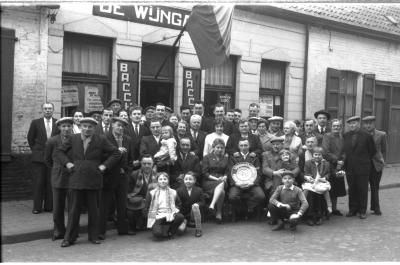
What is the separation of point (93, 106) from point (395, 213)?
6.35 m

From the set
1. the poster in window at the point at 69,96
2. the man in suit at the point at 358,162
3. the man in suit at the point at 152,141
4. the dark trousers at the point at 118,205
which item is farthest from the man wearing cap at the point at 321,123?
the poster in window at the point at 69,96

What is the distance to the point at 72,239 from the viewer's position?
6.39m

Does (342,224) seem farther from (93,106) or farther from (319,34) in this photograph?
(319,34)

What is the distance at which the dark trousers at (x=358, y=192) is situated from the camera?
8891mm

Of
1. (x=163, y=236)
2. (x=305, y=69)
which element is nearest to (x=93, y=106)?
(x=163, y=236)

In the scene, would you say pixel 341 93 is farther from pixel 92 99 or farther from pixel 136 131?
pixel 136 131

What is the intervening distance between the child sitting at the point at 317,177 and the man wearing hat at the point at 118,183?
3148 millimetres

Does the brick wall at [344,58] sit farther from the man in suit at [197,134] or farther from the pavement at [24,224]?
the pavement at [24,224]

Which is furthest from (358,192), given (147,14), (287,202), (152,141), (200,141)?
(147,14)

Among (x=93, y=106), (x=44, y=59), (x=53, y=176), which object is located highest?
(x=44, y=59)

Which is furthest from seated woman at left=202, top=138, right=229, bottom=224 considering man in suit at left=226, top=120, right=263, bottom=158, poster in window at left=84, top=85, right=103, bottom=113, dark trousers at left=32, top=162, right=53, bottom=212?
poster in window at left=84, top=85, right=103, bottom=113

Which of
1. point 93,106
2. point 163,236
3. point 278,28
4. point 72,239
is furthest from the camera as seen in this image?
point 278,28

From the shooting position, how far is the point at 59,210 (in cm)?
657

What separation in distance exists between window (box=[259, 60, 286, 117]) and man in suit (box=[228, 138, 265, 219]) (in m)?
5.84
